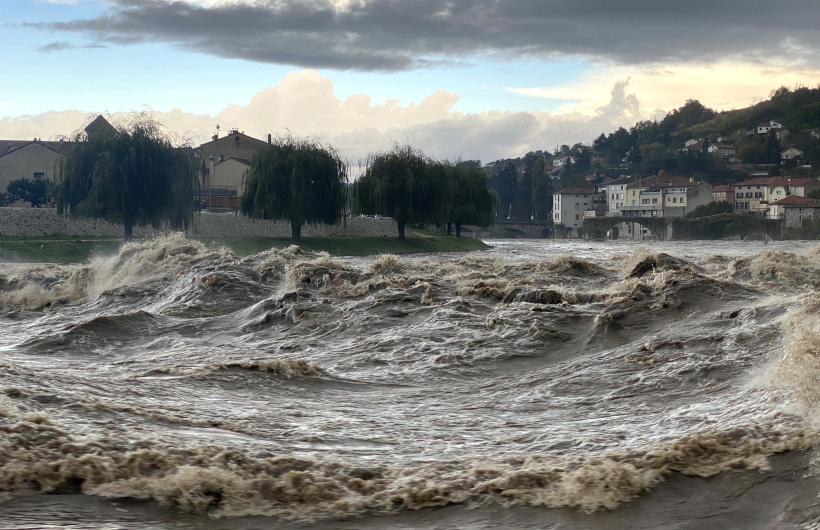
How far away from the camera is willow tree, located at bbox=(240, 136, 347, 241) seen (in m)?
50.2

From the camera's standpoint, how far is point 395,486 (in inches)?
240

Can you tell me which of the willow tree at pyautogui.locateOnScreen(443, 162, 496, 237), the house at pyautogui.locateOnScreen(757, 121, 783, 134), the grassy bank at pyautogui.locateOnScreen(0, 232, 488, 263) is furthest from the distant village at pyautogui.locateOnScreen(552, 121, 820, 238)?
the grassy bank at pyautogui.locateOnScreen(0, 232, 488, 263)

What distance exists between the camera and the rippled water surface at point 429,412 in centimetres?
569

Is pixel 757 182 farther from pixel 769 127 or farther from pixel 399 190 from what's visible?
pixel 399 190

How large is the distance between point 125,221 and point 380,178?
63.0ft

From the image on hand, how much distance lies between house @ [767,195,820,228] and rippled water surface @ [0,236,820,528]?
9307 centimetres

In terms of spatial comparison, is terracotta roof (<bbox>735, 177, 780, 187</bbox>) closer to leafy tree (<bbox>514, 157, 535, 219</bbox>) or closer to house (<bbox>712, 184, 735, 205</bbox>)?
house (<bbox>712, 184, 735, 205</bbox>)

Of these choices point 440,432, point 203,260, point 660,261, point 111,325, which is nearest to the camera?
point 440,432

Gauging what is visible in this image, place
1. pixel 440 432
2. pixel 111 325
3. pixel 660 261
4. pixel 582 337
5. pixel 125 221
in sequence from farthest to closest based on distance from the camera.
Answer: pixel 125 221, pixel 660 261, pixel 111 325, pixel 582 337, pixel 440 432

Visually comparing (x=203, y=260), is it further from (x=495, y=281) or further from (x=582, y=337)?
(x=582, y=337)

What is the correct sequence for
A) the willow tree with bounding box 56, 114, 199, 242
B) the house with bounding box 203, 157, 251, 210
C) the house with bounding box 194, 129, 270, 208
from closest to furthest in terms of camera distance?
1. the willow tree with bounding box 56, 114, 199, 242
2. the house with bounding box 194, 129, 270, 208
3. the house with bounding box 203, 157, 251, 210

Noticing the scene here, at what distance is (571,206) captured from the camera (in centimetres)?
14625

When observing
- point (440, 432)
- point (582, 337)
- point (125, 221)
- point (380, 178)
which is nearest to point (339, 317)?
point (582, 337)

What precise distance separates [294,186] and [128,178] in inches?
407
